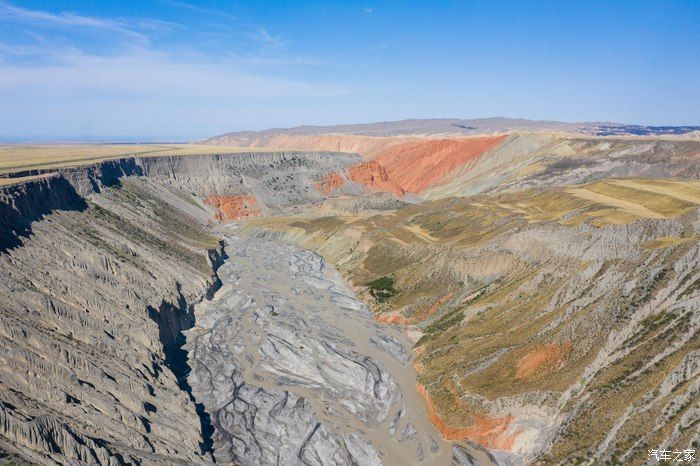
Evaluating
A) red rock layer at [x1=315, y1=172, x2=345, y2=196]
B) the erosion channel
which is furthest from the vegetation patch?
red rock layer at [x1=315, y1=172, x2=345, y2=196]

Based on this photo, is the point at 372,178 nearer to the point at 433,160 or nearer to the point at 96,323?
the point at 433,160

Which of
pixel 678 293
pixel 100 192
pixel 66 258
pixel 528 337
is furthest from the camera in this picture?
pixel 100 192

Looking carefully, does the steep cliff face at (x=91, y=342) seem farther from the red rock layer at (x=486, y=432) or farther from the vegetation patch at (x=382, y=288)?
the vegetation patch at (x=382, y=288)

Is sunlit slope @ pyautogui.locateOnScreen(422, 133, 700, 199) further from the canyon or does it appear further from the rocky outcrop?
the rocky outcrop

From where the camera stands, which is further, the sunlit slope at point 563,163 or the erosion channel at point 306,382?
the sunlit slope at point 563,163

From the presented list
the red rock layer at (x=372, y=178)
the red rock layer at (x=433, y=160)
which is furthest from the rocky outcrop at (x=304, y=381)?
the red rock layer at (x=433, y=160)

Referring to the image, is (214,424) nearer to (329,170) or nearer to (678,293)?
(678,293)

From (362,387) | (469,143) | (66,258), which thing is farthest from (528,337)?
(469,143)
